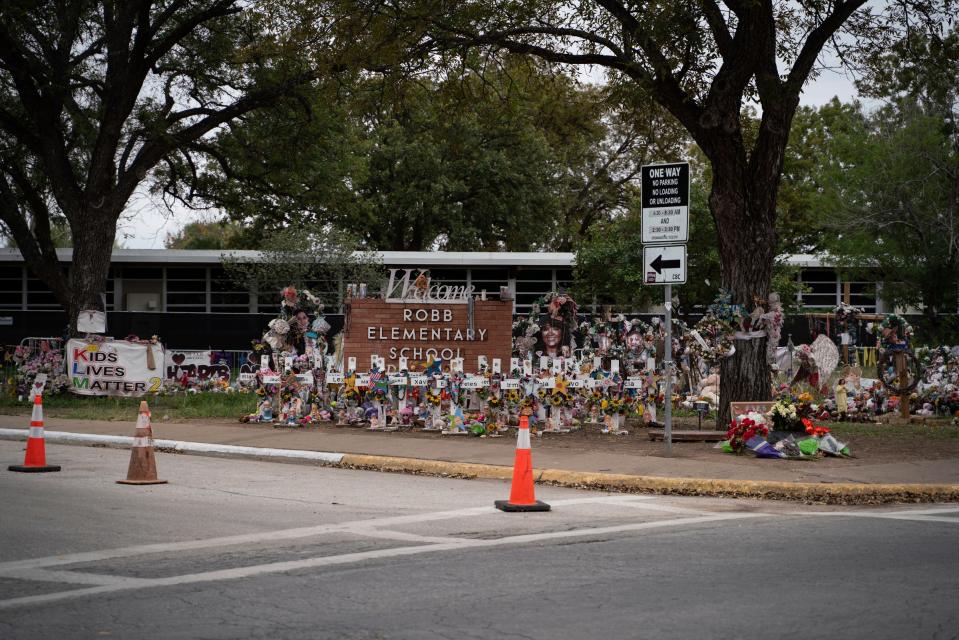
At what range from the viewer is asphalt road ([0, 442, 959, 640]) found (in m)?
6.02

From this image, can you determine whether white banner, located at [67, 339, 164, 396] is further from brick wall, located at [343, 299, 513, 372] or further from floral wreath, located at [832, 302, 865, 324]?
floral wreath, located at [832, 302, 865, 324]

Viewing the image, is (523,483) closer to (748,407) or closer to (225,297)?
(748,407)

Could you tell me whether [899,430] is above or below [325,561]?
above

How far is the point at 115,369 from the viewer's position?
2431 cm

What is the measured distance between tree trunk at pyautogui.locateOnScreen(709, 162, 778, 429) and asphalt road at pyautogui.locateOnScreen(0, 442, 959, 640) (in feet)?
17.4

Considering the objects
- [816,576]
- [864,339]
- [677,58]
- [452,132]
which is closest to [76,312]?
[452,132]

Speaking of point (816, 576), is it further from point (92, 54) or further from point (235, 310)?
point (235, 310)

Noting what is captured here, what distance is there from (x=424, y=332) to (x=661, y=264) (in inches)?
253

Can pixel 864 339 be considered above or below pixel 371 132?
below

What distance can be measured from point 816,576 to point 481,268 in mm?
36907

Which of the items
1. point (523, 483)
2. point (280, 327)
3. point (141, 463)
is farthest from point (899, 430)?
point (141, 463)

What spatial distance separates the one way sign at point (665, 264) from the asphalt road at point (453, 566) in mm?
2865

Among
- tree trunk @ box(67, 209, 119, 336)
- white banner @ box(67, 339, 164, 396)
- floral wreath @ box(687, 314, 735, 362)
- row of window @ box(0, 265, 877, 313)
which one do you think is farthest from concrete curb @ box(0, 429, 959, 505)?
row of window @ box(0, 265, 877, 313)

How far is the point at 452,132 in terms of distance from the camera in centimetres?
2166
